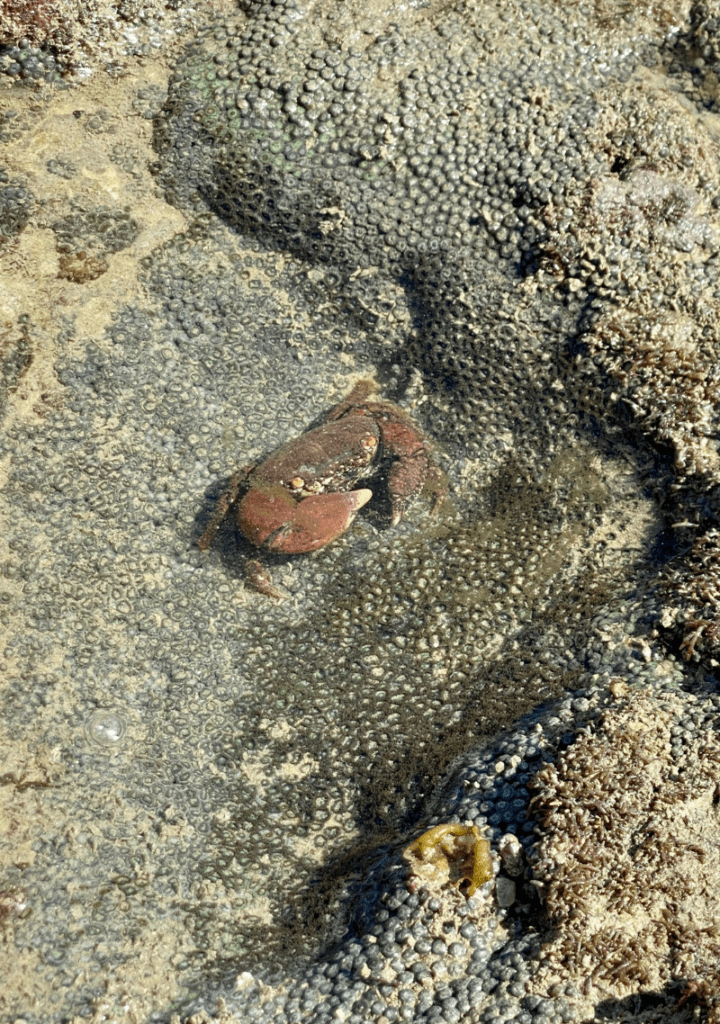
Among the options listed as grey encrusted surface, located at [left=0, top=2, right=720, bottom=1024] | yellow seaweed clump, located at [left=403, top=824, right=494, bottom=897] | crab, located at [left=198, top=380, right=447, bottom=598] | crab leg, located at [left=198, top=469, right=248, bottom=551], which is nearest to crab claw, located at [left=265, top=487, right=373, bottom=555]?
crab, located at [left=198, top=380, right=447, bottom=598]

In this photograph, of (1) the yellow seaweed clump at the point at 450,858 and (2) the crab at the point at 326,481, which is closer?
(1) the yellow seaweed clump at the point at 450,858

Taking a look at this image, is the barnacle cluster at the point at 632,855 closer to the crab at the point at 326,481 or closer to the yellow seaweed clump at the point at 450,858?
the yellow seaweed clump at the point at 450,858

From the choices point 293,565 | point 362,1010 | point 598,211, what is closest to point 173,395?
point 293,565

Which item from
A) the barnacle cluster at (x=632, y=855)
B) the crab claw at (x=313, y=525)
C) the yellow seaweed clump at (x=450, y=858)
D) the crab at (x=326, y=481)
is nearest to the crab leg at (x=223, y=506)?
the crab at (x=326, y=481)

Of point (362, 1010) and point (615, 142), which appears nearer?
point (362, 1010)

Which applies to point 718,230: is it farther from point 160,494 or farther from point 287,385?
point 160,494

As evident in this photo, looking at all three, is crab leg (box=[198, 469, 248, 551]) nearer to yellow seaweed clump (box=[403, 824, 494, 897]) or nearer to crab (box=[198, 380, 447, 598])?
crab (box=[198, 380, 447, 598])
